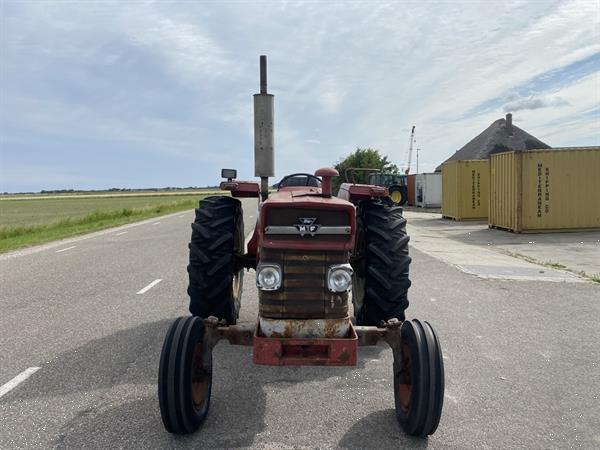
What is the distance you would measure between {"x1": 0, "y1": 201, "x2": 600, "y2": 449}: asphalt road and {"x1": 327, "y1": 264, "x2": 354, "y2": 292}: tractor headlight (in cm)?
91

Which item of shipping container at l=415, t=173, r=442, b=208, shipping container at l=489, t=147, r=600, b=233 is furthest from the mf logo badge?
shipping container at l=415, t=173, r=442, b=208

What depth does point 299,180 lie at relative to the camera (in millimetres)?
5500

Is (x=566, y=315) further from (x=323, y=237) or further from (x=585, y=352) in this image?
(x=323, y=237)

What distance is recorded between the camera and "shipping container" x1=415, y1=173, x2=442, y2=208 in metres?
28.6

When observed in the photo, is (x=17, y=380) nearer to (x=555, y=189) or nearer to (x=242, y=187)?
(x=242, y=187)

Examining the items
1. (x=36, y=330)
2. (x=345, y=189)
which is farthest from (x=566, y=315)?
(x=36, y=330)

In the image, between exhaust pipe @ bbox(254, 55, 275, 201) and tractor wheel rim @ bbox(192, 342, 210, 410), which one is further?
exhaust pipe @ bbox(254, 55, 275, 201)

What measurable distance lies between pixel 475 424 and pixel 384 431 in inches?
25.5

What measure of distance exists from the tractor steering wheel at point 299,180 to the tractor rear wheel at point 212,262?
1.21 meters

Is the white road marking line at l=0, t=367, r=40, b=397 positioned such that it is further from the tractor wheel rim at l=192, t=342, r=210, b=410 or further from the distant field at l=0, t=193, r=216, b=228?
the distant field at l=0, t=193, r=216, b=228

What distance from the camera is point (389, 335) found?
3094mm

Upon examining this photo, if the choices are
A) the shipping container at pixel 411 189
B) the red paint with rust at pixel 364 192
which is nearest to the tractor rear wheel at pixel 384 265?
the red paint with rust at pixel 364 192

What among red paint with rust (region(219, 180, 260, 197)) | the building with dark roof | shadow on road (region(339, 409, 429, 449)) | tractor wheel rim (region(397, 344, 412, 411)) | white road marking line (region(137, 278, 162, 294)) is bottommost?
shadow on road (region(339, 409, 429, 449))

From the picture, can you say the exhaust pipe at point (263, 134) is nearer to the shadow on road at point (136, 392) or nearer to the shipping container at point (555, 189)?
the shadow on road at point (136, 392)
